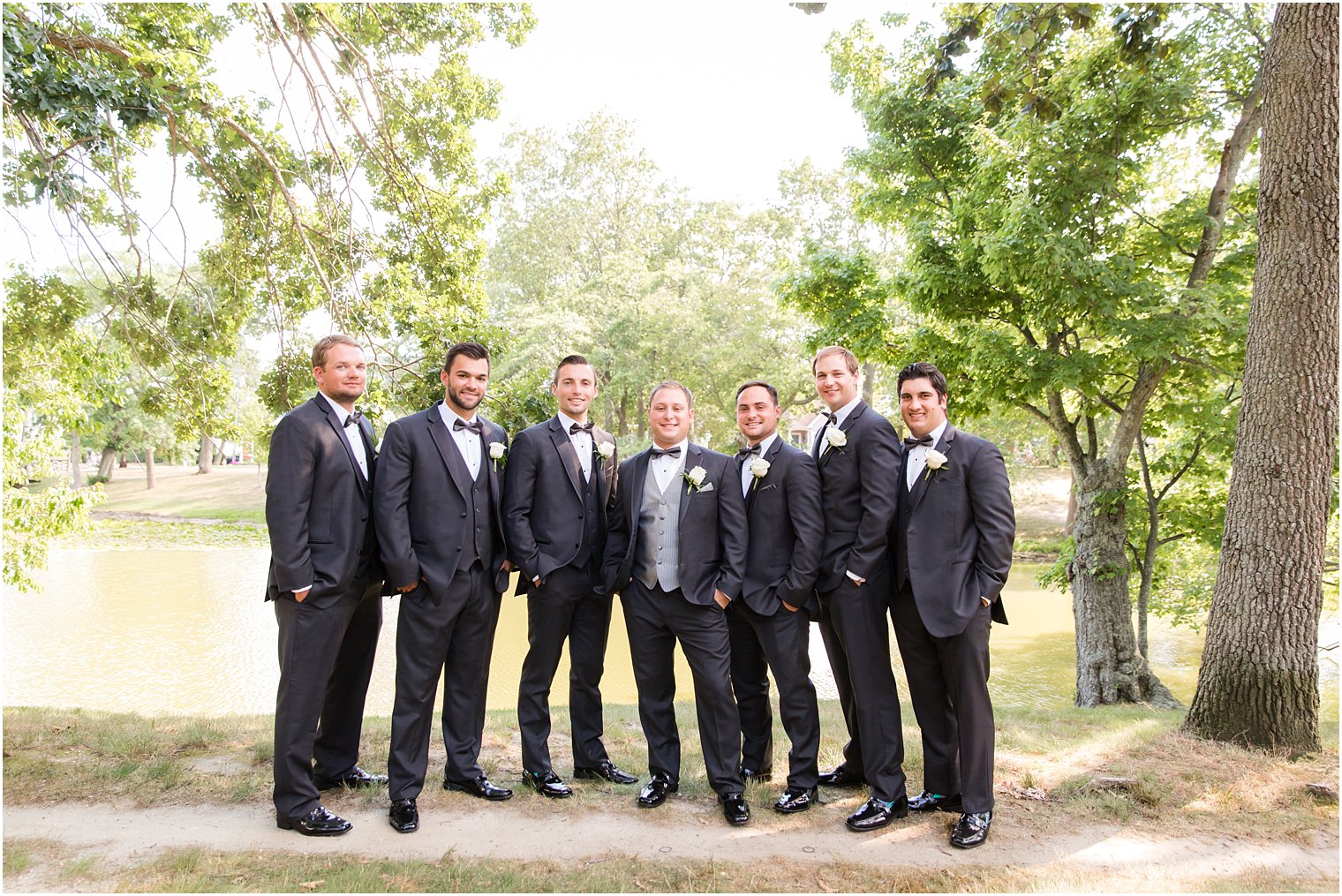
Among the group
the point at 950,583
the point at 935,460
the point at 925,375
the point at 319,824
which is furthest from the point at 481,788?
the point at 925,375

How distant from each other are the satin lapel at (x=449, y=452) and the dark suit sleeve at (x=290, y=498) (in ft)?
1.97

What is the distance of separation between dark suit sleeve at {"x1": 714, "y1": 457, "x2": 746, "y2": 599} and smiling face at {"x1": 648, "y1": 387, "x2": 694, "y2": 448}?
31 centimetres

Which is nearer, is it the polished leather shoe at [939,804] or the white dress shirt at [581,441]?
the polished leather shoe at [939,804]

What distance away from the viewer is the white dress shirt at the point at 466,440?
14.8 feet

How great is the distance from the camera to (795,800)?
14.3ft

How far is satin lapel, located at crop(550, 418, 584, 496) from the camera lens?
461 centimetres

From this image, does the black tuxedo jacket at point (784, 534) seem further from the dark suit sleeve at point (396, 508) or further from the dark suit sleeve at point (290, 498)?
the dark suit sleeve at point (290, 498)

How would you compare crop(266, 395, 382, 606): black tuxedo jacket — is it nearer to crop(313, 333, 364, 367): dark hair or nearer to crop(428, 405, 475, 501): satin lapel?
crop(313, 333, 364, 367): dark hair

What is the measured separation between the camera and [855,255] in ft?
38.1

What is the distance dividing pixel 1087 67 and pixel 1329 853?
8.11 m

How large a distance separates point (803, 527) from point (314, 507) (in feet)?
8.29

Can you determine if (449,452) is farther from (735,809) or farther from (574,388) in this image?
(735,809)

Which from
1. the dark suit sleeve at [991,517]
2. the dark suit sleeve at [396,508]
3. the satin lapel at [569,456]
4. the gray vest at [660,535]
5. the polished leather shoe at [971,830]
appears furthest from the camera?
the satin lapel at [569,456]

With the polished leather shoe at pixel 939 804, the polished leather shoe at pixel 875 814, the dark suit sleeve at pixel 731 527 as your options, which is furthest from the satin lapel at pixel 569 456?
the polished leather shoe at pixel 939 804
